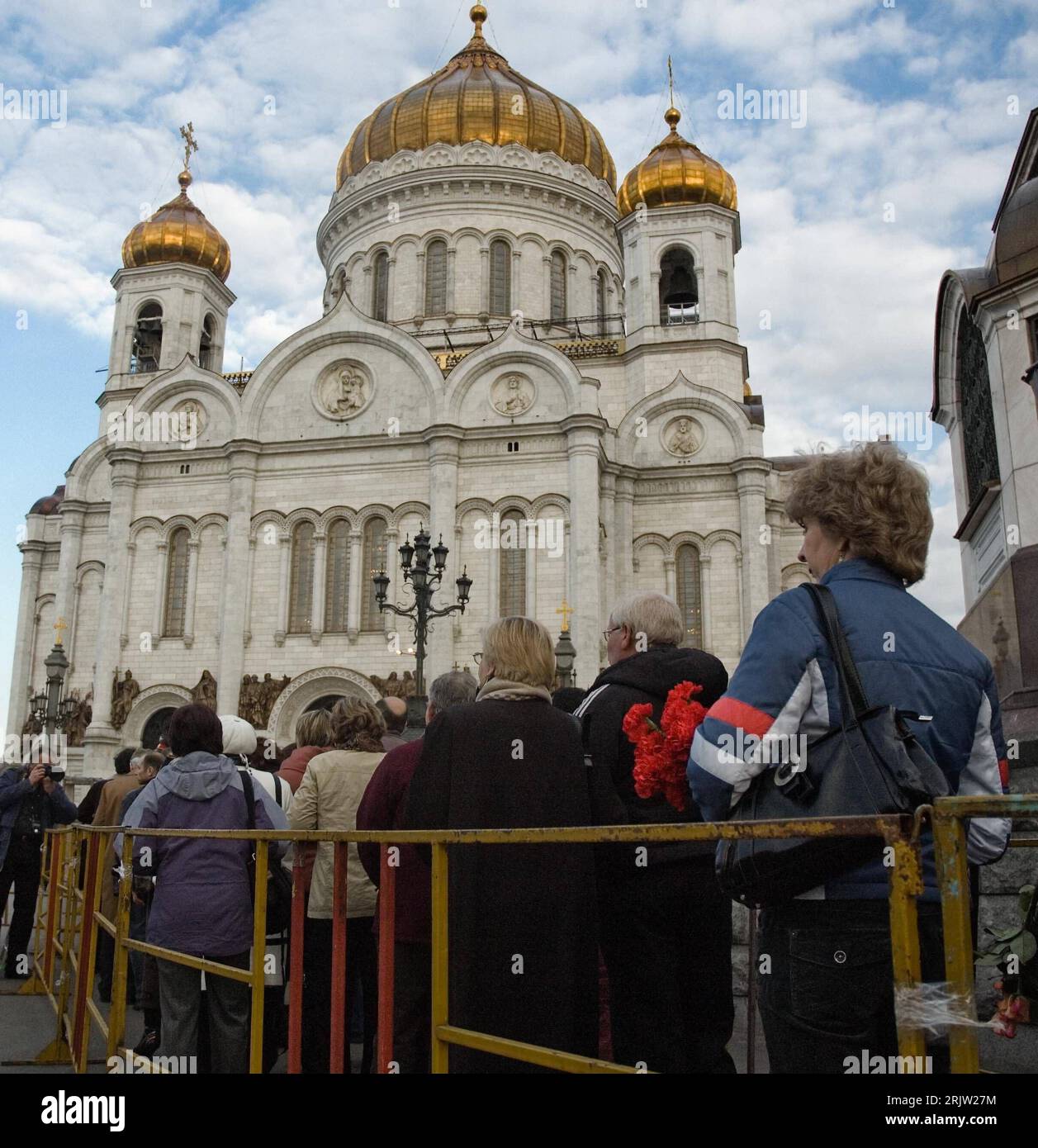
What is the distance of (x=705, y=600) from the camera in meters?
26.0

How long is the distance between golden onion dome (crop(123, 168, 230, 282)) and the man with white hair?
31205 millimetres

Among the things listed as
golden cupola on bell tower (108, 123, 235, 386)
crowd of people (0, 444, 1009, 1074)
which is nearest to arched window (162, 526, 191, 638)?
golden cupola on bell tower (108, 123, 235, 386)

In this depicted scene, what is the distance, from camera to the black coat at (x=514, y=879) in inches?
129

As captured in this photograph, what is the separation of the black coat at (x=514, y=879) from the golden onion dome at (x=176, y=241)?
3132 centimetres

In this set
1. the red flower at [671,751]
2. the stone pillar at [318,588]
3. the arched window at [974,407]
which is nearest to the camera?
the red flower at [671,751]

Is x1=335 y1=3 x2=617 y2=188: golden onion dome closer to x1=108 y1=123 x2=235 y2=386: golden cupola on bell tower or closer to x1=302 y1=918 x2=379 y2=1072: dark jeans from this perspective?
x1=108 y1=123 x2=235 y2=386: golden cupola on bell tower

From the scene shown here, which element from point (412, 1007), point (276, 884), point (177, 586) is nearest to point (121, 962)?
point (276, 884)

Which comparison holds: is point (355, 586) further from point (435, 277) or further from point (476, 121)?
point (476, 121)

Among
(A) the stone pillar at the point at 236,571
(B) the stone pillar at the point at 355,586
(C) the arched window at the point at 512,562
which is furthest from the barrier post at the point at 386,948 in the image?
(A) the stone pillar at the point at 236,571

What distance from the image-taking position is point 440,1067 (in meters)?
2.87

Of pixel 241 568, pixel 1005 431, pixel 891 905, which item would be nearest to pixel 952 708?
pixel 891 905

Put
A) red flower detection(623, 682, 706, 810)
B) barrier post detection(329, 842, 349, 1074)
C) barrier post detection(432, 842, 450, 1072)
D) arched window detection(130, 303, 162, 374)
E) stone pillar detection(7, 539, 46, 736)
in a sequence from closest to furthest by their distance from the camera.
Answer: barrier post detection(432, 842, 450, 1072) < red flower detection(623, 682, 706, 810) < barrier post detection(329, 842, 349, 1074) < stone pillar detection(7, 539, 46, 736) < arched window detection(130, 303, 162, 374)

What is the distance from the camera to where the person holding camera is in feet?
28.0

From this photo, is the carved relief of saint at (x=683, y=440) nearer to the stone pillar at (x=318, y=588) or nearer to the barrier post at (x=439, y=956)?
the stone pillar at (x=318, y=588)
